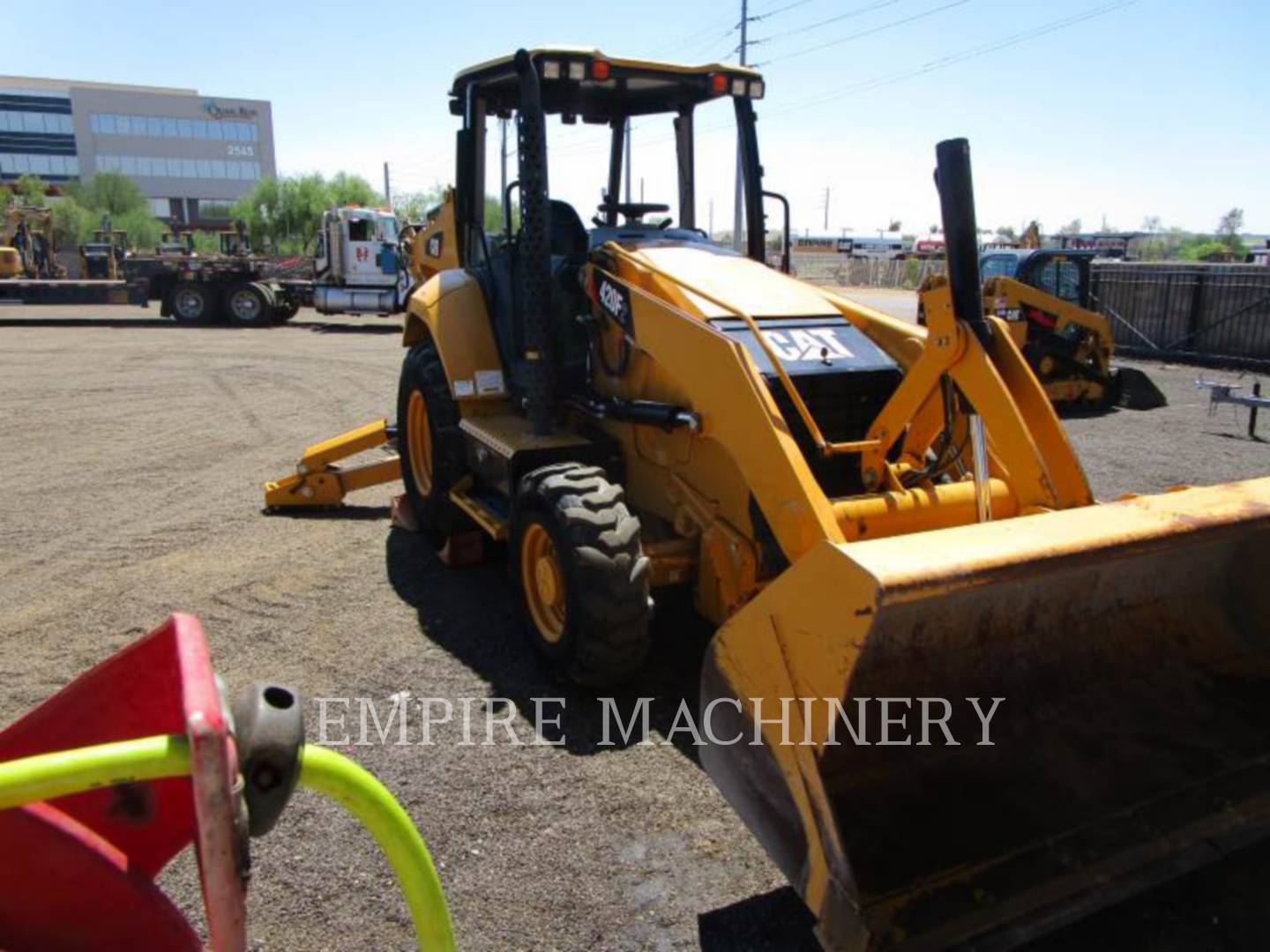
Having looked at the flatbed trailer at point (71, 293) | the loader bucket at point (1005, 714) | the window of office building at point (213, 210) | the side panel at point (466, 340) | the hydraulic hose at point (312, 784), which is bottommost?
the loader bucket at point (1005, 714)

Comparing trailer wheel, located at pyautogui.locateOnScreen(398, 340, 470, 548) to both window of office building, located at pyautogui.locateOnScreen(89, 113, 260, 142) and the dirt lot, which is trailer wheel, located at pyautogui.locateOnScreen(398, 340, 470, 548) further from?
window of office building, located at pyautogui.locateOnScreen(89, 113, 260, 142)

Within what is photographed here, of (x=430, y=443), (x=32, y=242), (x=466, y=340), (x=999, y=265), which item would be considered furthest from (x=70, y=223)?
(x=466, y=340)

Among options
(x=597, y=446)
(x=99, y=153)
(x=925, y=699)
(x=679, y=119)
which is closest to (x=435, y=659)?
(x=597, y=446)

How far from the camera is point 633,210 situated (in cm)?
572

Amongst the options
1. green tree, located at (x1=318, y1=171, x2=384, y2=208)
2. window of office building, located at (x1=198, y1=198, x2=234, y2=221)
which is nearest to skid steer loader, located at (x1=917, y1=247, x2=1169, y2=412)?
green tree, located at (x1=318, y1=171, x2=384, y2=208)

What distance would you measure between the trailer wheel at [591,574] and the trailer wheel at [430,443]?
168cm

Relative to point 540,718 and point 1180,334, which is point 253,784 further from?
point 1180,334

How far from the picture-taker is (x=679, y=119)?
240 inches

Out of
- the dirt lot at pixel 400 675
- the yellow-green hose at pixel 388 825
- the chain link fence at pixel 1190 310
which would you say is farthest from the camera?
the chain link fence at pixel 1190 310

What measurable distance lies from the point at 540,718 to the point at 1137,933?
230cm

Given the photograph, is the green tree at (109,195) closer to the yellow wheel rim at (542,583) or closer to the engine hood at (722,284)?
the engine hood at (722,284)

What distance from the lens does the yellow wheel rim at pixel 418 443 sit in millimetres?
6539

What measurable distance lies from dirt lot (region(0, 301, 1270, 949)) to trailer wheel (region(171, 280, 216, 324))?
14.6 m

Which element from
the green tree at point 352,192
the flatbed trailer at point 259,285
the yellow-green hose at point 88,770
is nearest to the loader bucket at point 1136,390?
the yellow-green hose at point 88,770
